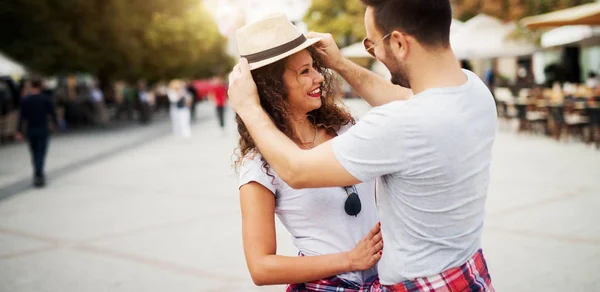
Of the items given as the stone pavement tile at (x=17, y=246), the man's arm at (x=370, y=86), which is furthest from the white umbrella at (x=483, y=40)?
the man's arm at (x=370, y=86)

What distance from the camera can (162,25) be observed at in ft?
89.7

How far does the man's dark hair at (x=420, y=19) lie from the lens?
1.74 m

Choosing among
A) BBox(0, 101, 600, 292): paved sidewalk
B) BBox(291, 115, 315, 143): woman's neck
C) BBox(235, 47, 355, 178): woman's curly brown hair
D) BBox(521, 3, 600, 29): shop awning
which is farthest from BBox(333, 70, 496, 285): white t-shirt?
BBox(521, 3, 600, 29): shop awning

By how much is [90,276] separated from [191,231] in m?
1.60

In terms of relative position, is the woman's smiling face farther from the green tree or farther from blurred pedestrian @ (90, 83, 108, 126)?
the green tree

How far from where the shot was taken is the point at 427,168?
5.53ft

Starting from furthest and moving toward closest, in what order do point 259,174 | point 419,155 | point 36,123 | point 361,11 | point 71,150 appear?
point 361,11 < point 71,150 < point 36,123 < point 259,174 < point 419,155

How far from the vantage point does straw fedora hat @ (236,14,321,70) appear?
6.95 ft

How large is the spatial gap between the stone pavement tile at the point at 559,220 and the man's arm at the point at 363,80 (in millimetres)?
4112

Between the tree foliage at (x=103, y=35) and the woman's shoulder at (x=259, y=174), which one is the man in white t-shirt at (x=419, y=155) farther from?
the tree foliage at (x=103, y=35)

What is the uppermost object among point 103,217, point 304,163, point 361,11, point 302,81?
point 302,81

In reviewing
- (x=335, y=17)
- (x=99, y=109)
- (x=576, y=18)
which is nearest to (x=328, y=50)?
(x=576, y=18)

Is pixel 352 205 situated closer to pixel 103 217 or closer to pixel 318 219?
pixel 318 219

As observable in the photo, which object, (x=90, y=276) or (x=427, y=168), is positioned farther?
(x=90, y=276)
